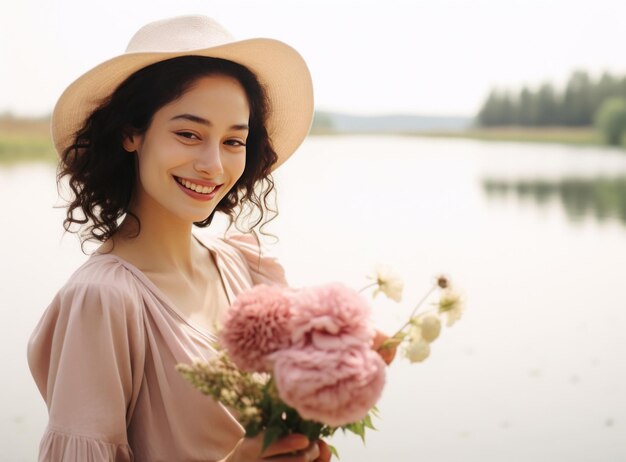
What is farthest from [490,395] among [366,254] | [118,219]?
[118,219]

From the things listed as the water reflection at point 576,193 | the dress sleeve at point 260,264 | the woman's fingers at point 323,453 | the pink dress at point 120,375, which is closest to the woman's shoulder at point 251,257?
the dress sleeve at point 260,264

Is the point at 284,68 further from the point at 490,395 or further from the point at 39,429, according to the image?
the point at 490,395

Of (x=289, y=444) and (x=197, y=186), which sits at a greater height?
(x=197, y=186)

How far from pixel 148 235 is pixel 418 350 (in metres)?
0.71

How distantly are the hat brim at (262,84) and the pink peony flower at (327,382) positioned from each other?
724 millimetres

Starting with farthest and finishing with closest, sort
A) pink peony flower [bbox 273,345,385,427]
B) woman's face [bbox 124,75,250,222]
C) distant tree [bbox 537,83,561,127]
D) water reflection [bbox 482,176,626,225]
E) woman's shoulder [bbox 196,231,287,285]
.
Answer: distant tree [bbox 537,83,561,127] < water reflection [bbox 482,176,626,225] < woman's shoulder [bbox 196,231,287,285] < woman's face [bbox 124,75,250,222] < pink peony flower [bbox 273,345,385,427]

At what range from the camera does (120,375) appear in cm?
144

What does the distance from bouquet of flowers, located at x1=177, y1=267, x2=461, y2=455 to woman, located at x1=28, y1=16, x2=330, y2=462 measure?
0.48ft

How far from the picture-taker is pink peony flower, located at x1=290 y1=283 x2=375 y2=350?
107cm

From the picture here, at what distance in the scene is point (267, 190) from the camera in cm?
193

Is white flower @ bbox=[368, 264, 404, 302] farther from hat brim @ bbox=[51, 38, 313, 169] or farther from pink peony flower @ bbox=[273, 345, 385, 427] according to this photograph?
hat brim @ bbox=[51, 38, 313, 169]

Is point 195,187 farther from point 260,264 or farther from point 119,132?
point 260,264

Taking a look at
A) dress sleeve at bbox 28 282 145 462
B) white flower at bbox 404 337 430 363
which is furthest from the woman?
white flower at bbox 404 337 430 363

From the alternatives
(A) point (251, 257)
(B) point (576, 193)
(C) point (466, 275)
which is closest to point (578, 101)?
(B) point (576, 193)
